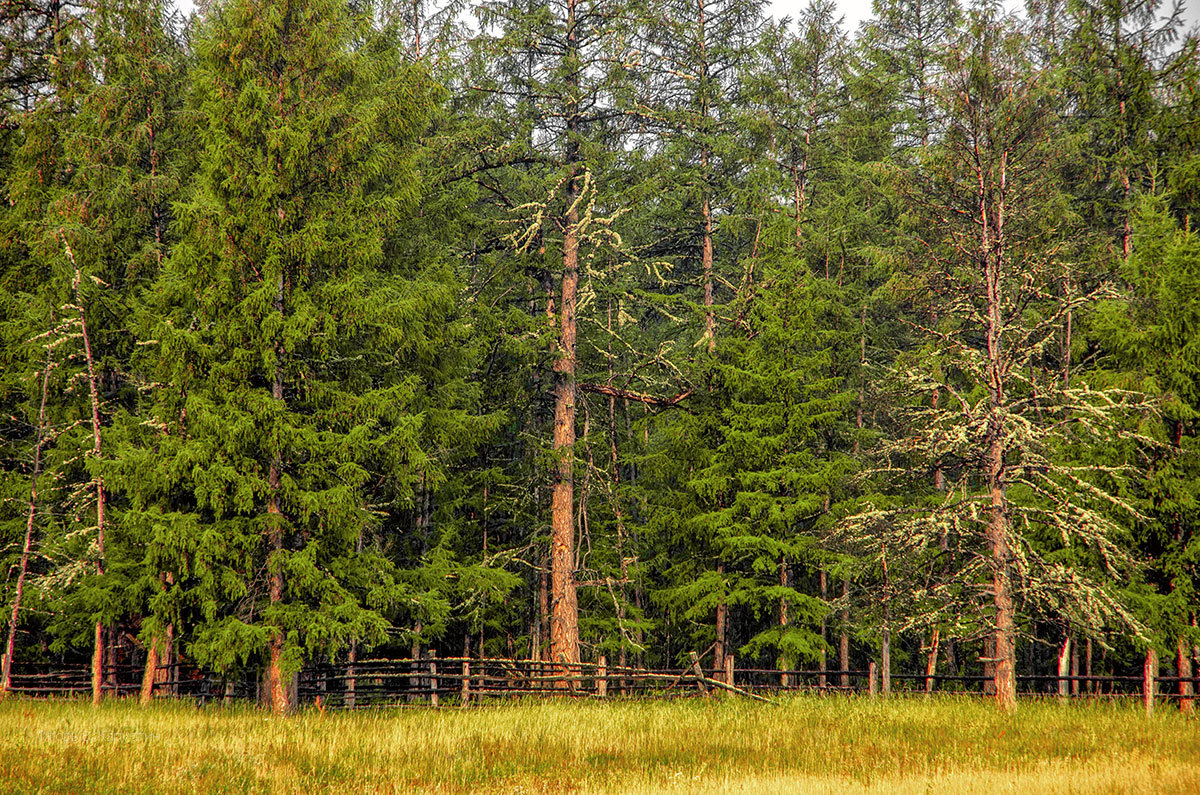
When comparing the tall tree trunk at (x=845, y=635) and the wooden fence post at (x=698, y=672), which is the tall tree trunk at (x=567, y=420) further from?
the tall tree trunk at (x=845, y=635)

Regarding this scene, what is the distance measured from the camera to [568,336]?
835 inches

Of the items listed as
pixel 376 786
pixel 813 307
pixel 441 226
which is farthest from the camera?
pixel 813 307

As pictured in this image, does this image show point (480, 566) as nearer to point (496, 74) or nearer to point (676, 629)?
point (676, 629)

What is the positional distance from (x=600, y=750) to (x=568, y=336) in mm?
10803

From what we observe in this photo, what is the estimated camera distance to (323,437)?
52.4ft

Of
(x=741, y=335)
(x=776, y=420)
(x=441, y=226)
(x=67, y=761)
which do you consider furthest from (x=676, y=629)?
(x=67, y=761)

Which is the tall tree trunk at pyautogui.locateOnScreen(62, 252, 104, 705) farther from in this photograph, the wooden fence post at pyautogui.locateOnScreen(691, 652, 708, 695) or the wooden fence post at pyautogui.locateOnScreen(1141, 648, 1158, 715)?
the wooden fence post at pyautogui.locateOnScreen(1141, 648, 1158, 715)

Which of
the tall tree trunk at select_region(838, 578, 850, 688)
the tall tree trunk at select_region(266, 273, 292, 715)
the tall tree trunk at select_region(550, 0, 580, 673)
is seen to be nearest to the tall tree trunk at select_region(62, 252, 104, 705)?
the tall tree trunk at select_region(266, 273, 292, 715)

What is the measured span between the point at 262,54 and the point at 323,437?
7420mm

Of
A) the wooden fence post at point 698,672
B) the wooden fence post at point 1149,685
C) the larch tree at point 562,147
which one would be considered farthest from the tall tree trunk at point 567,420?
the wooden fence post at point 1149,685

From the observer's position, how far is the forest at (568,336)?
16.0 m

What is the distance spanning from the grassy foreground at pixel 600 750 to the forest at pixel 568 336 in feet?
5.23

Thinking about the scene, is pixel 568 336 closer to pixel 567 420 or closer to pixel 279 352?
pixel 567 420

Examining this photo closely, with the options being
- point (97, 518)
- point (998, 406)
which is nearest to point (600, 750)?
point (998, 406)
